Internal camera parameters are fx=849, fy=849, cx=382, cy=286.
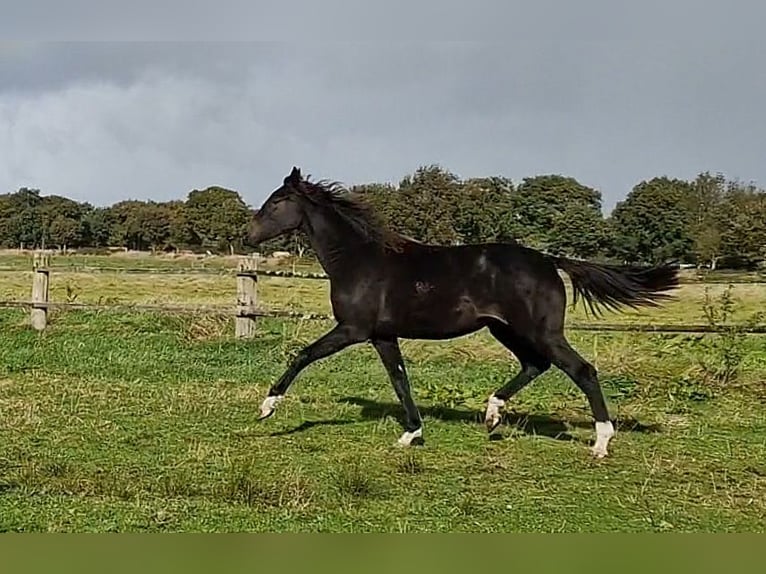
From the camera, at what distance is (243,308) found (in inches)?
360

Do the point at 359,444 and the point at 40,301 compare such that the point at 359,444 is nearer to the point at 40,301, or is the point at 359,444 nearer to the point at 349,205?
the point at 349,205

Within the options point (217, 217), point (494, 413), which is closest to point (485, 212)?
point (494, 413)

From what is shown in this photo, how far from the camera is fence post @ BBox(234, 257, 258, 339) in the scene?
9.17 metres

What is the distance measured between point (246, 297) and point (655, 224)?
484cm

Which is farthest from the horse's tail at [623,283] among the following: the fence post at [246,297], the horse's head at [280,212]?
the fence post at [246,297]

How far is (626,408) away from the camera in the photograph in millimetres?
6402

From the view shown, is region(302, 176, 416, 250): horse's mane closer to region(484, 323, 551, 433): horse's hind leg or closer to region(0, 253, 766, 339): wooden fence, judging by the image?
region(484, 323, 551, 433): horse's hind leg

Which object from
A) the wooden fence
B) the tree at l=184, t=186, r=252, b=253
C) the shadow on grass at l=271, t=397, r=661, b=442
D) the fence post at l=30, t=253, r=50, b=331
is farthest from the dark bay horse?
the fence post at l=30, t=253, r=50, b=331

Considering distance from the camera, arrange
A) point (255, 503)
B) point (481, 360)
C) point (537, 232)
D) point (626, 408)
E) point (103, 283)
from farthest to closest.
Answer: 1. point (103, 283)
2. point (481, 360)
3. point (626, 408)
4. point (537, 232)
5. point (255, 503)

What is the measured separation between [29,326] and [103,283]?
2244mm

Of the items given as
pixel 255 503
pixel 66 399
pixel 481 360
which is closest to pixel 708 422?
pixel 481 360

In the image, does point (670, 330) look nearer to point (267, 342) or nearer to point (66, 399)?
point (267, 342)

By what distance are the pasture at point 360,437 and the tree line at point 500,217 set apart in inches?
46.5

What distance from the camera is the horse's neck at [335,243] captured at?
496 cm
